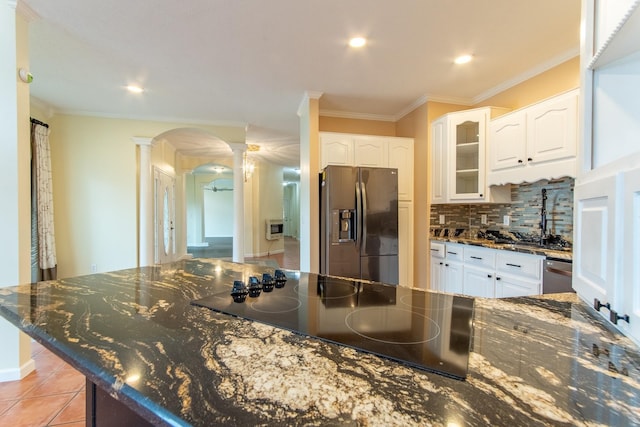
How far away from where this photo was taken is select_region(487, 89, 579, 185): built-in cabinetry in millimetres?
Answer: 2258

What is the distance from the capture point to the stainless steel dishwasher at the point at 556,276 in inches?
76.4

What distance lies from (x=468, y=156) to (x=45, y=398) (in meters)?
4.05

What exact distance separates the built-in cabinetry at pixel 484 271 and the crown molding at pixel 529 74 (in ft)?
5.77

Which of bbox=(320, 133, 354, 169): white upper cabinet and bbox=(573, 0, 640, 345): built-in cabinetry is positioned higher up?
bbox=(320, 133, 354, 169): white upper cabinet

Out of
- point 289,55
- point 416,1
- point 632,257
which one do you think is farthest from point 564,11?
point 632,257

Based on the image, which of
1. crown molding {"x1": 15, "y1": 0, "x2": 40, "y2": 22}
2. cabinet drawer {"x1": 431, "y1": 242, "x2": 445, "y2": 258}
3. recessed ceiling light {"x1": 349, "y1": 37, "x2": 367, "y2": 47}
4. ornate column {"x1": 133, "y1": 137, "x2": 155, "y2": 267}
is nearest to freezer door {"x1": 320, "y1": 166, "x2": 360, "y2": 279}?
cabinet drawer {"x1": 431, "y1": 242, "x2": 445, "y2": 258}

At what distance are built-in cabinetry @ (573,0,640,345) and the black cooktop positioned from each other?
350mm

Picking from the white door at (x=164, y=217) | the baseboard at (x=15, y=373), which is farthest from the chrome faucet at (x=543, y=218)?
the white door at (x=164, y=217)

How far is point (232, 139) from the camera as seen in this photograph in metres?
4.62

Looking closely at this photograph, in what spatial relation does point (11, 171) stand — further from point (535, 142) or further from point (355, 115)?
point (535, 142)

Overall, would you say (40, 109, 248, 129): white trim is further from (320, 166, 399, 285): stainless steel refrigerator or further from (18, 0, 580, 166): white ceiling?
(320, 166, 399, 285): stainless steel refrigerator

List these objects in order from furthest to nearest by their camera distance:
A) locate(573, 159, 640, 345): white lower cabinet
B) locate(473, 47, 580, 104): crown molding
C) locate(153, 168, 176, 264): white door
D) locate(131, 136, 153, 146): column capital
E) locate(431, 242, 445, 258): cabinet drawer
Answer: locate(153, 168, 176, 264): white door < locate(131, 136, 153, 146): column capital < locate(431, 242, 445, 258): cabinet drawer < locate(473, 47, 580, 104): crown molding < locate(573, 159, 640, 345): white lower cabinet

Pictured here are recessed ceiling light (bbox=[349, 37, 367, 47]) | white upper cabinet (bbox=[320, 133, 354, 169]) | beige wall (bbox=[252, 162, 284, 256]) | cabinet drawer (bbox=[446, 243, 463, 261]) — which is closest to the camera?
recessed ceiling light (bbox=[349, 37, 367, 47])

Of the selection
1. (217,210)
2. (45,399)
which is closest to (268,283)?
(45,399)
